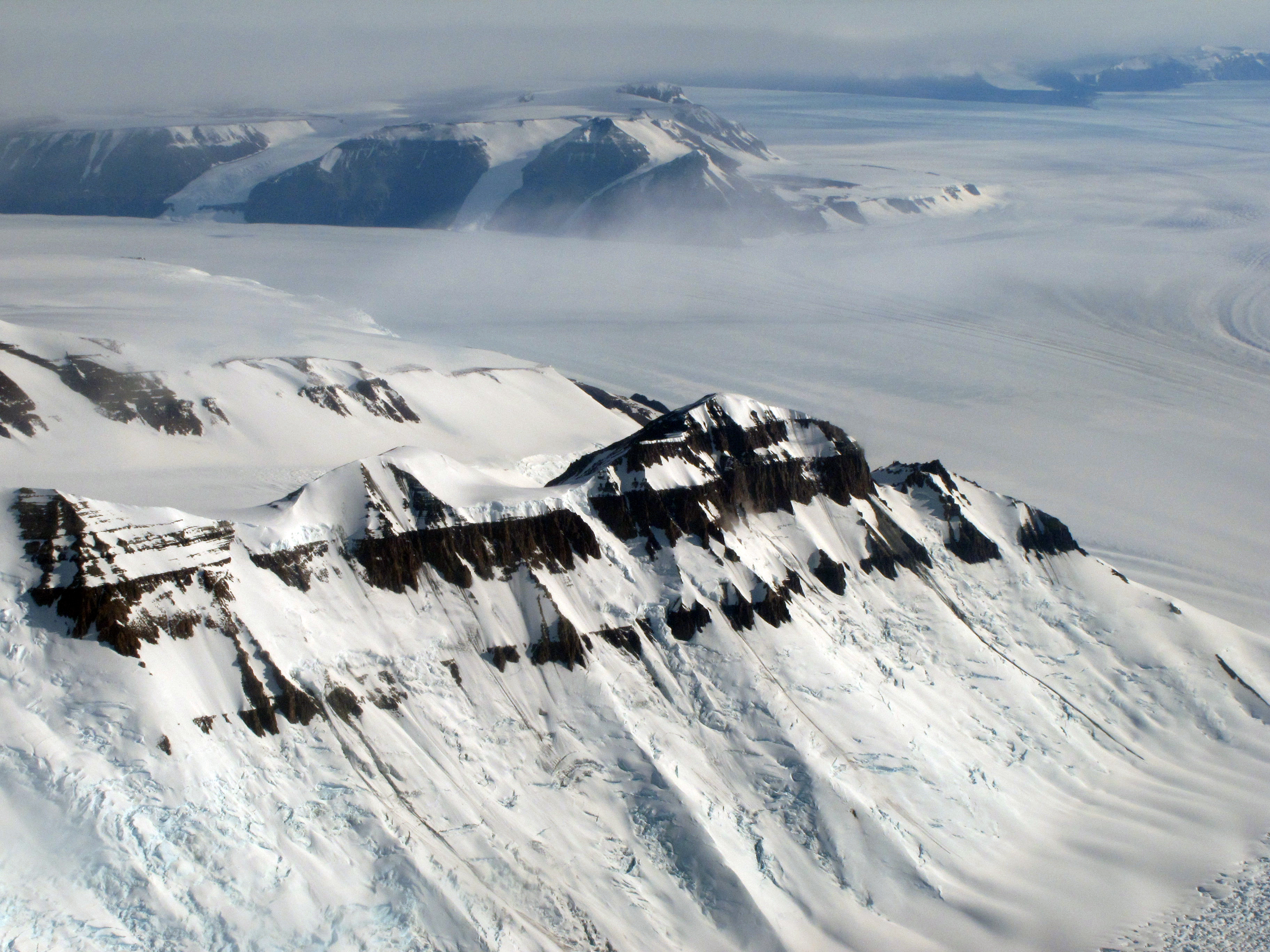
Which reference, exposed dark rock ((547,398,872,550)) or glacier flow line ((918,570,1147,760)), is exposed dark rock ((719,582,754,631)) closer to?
exposed dark rock ((547,398,872,550))

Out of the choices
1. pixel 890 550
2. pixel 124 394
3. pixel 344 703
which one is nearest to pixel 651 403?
pixel 124 394

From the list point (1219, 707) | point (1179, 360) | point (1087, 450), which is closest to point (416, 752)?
point (1219, 707)

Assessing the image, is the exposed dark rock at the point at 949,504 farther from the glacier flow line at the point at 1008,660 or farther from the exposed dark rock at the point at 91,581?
the exposed dark rock at the point at 91,581

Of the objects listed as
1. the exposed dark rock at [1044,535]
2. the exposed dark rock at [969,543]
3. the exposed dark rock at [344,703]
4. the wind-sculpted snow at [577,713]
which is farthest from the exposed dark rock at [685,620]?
the exposed dark rock at [1044,535]

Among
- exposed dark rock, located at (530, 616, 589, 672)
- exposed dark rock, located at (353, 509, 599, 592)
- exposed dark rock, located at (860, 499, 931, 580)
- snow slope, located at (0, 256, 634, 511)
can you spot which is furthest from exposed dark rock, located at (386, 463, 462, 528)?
exposed dark rock, located at (860, 499, 931, 580)

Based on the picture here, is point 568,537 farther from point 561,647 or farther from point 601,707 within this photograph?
point 601,707

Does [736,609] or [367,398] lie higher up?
[367,398]

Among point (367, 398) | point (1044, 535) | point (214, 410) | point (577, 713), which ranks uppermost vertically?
point (214, 410)
